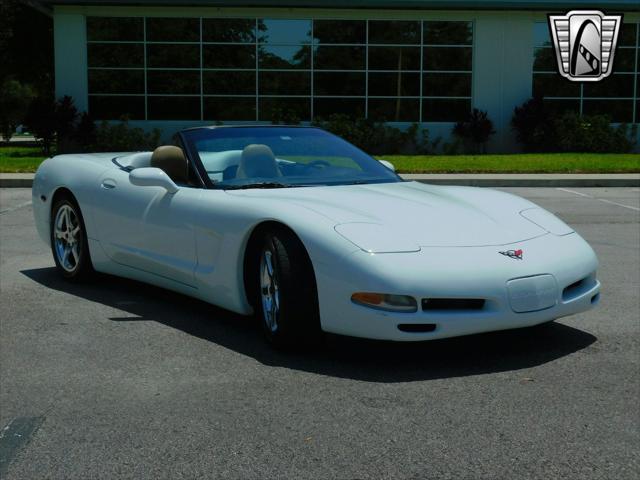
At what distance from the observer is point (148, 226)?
6156 mm

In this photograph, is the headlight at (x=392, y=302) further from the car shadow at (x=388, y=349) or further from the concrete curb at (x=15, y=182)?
the concrete curb at (x=15, y=182)

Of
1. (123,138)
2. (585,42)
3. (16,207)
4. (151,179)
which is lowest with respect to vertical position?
(16,207)

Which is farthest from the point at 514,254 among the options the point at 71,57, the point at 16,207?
the point at 71,57

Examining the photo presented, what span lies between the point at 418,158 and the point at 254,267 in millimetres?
19833

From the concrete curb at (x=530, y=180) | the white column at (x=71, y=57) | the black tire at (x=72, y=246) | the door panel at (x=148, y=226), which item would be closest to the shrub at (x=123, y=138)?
the white column at (x=71, y=57)

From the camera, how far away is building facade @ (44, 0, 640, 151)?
27938 millimetres

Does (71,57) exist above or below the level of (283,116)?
above

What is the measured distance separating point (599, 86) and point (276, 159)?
82.3 feet

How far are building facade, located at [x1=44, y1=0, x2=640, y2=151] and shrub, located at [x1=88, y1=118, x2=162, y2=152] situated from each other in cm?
90

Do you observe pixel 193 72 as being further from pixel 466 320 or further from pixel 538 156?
pixel 466 320

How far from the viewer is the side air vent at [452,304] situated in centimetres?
467

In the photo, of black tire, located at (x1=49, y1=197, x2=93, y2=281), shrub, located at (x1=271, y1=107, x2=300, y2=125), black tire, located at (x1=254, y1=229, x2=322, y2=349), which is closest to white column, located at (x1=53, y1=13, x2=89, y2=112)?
shrub, located at (x1=271, y1=107, x2=300, y2=125)

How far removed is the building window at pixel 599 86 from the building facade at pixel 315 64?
0.04 metres

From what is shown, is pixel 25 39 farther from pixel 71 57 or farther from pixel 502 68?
pixel 502 68
